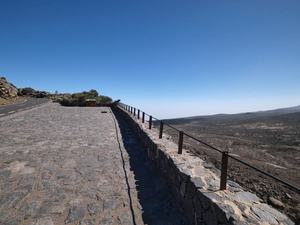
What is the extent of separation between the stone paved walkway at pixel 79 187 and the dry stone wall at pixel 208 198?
0.40 m

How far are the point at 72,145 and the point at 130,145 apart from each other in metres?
2.45

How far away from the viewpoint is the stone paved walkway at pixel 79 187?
118 inches

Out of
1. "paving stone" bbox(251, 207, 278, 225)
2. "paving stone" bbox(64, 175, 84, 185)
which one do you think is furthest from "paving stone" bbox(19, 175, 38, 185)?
"paving stone" bbox(251, 207, 278, 225)

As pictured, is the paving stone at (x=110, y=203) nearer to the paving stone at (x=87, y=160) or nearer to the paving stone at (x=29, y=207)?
the paving stone at (x=29, y=207)

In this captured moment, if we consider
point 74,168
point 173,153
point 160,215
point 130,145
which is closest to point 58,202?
point 74,168

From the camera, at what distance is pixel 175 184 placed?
363 cm

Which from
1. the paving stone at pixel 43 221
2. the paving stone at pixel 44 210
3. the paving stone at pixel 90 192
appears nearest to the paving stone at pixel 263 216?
the paving stone at pixel 90 192

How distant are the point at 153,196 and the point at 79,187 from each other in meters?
1.78

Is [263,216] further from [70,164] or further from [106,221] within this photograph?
[70,164]

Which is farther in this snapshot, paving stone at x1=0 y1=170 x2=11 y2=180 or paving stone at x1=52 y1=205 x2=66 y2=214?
paving stone at x1=0 y1=170 x2=11 y2=180

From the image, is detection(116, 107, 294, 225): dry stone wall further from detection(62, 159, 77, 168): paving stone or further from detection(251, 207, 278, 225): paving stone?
detection(62, 159, 77, 168): paving stone

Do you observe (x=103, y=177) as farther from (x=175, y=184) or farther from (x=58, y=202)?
(x=175, y=184)

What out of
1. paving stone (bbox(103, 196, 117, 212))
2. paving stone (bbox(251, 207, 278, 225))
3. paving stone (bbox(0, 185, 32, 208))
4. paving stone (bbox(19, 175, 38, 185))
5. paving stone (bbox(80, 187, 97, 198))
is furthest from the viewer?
paving stone (bbox(19, 175, 38, 185))

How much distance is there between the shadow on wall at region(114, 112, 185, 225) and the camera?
3.09 metres
